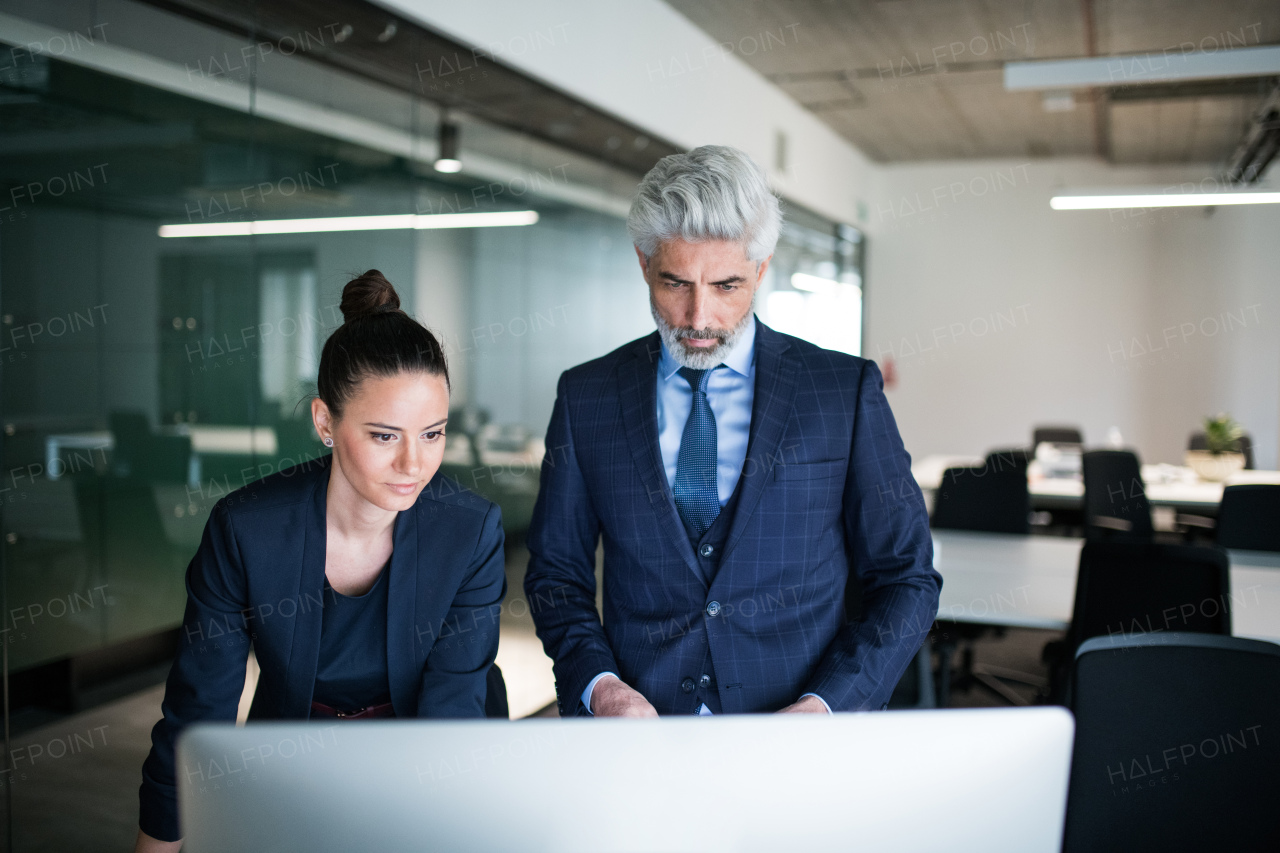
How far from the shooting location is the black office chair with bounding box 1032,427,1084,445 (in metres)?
8.27

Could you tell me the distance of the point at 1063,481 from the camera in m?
6.43

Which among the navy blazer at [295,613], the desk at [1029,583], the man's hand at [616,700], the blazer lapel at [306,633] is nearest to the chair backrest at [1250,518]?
the desk at [1029,583]

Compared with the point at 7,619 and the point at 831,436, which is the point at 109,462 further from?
the point at 831,436

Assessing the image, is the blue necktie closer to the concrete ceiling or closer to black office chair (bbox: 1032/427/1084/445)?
the concrete ceiling

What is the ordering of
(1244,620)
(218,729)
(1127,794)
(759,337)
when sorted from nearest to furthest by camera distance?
(218,729)
(759,337)
(1127,794)
(1244,620)

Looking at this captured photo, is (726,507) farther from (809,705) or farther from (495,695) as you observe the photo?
(495,695)

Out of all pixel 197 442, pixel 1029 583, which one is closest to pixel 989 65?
pixel 1029 583

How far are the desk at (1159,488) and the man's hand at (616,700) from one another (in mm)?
4345

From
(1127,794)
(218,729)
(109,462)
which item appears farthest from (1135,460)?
(218,729)

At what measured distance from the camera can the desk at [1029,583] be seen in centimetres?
335

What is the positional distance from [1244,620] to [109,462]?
3.76 meters

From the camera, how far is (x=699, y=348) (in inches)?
59.1

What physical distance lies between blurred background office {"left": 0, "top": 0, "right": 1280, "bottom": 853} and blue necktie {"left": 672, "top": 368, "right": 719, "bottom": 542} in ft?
4.89

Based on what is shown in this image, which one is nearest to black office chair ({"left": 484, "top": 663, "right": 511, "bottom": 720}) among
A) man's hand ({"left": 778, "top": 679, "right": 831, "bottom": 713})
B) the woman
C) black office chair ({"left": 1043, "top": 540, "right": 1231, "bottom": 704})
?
the woman
